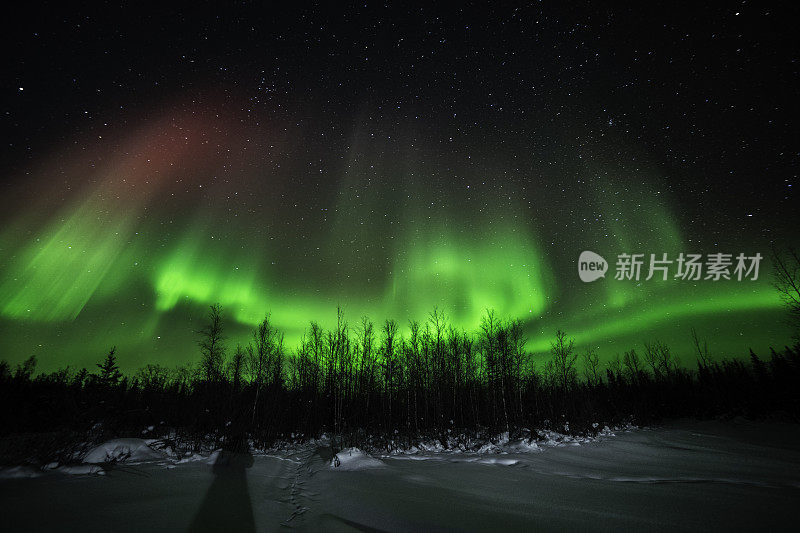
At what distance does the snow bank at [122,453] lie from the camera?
7.75 m

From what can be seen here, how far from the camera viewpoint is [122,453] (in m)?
8.12

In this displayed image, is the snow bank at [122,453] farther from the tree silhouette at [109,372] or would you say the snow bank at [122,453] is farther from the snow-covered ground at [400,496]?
the tree silhouette at [109,372]

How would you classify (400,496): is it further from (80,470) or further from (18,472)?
(18,472)

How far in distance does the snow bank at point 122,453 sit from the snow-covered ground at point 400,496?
0.15 ft

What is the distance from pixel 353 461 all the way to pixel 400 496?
17.4 feet

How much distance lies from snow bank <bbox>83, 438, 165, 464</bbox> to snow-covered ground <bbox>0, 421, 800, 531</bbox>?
0.15ft

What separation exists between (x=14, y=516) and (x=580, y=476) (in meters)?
9.82

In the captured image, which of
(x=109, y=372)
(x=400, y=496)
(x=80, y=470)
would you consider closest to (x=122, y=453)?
(x=80, y=470)

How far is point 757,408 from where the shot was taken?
88.6 ft

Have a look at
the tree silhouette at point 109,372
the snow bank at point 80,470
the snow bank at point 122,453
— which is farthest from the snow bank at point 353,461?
the tree silhouette at point 109,372

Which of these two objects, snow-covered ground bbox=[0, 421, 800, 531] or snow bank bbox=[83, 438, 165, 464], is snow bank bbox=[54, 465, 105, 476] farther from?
snow bank bbox=[83, 438, 165, 464]

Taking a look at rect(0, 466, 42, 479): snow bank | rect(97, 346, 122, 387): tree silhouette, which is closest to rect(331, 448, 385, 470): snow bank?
rect(0, 466, 42, 479): snow bank

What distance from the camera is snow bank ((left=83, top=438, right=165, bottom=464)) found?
25.4ft

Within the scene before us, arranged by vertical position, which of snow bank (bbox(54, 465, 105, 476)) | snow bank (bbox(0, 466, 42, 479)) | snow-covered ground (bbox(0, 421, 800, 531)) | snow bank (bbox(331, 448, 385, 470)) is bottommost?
snow bank (bbox(331, 448, 385, 470))
